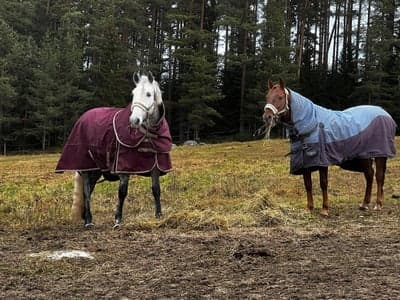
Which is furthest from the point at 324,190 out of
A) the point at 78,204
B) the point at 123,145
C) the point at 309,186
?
the point at 78,204

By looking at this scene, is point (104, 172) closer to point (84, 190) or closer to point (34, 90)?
point (84, 190)

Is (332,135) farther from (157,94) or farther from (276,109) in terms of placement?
(157,94)

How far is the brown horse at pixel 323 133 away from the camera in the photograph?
1038 centimetres

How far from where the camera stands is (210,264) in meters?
6.52

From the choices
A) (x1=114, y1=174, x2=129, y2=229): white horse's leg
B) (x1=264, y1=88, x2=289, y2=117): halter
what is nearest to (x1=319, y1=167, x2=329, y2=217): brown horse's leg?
(x1=264, y1=88, x2=289, y2=117): halter

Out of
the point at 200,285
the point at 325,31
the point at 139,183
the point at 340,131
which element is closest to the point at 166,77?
the point at 325,31

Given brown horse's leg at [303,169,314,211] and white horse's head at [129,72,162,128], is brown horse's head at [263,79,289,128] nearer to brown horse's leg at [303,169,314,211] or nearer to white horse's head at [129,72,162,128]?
brown horse's leg at [303,169,314,211]

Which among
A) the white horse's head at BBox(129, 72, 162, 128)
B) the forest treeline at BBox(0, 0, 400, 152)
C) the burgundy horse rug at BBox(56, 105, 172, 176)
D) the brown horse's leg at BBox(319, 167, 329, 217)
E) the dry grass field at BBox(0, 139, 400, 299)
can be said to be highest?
the forest treeline at BBox(0, 0, 400, 152)

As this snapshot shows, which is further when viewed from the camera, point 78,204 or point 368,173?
point 368,173

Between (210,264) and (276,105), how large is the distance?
4.53m

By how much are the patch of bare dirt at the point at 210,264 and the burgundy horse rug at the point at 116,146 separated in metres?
1.15

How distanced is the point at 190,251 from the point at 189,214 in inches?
85.2

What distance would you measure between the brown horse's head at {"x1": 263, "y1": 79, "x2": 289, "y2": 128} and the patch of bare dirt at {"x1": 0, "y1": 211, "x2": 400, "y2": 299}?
2.20 m

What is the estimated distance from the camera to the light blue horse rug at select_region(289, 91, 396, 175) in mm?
10383
